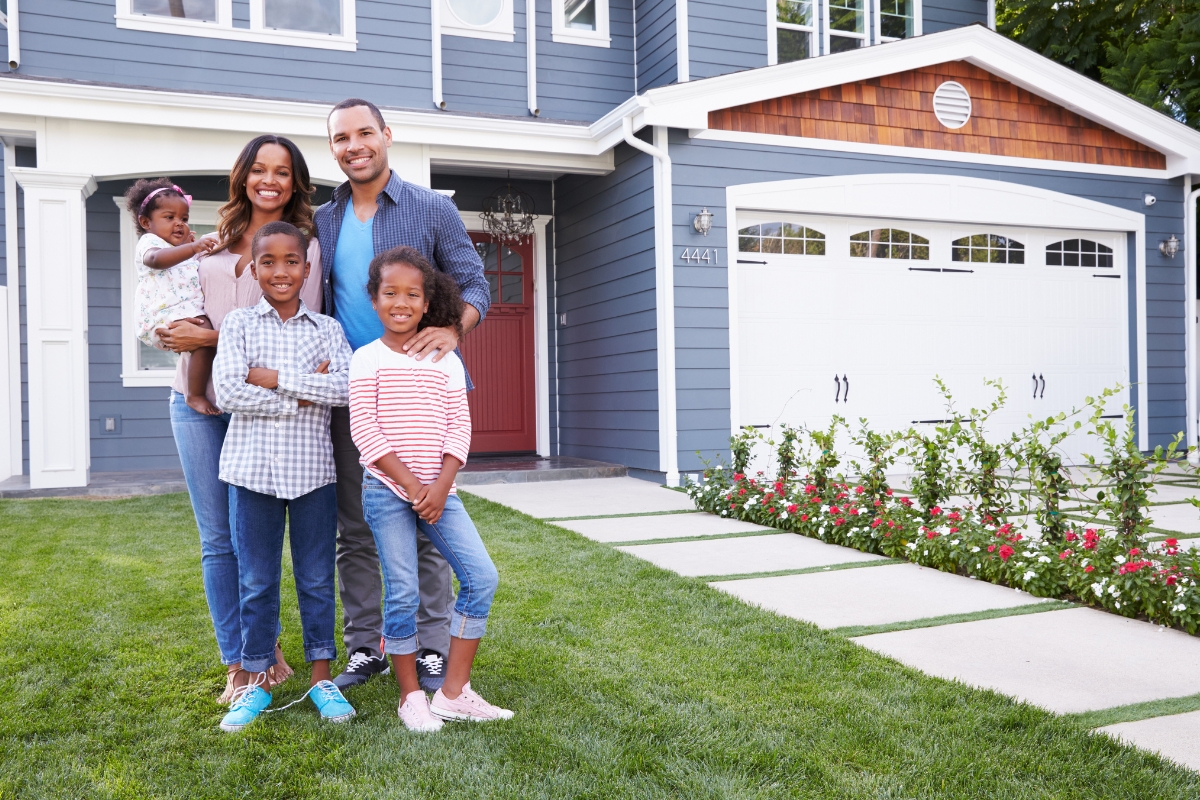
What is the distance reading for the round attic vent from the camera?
7.82 m

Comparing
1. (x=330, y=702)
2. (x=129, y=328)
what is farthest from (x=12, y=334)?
(x=330, y=702)

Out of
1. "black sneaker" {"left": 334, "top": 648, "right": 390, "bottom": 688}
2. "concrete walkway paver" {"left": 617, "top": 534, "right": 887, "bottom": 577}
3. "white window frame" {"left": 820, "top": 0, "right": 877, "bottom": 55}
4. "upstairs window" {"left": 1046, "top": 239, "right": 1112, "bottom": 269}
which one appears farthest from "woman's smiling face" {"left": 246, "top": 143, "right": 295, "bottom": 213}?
"upstairs window" {"left": 1046, "top": 239, "right": 1112, "bottom": 269}

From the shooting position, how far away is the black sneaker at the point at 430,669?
251cm

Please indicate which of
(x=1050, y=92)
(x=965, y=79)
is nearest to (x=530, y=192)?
(x=965, y=79)

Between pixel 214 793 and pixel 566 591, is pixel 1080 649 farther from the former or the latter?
pixel 214 793

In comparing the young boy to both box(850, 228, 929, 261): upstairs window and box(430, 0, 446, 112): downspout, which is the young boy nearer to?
box(430, 0, 446, 112): downspout

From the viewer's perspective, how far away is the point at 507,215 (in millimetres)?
8281

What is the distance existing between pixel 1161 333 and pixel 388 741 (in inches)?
348

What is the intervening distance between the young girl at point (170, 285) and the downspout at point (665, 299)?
4701 millimetres

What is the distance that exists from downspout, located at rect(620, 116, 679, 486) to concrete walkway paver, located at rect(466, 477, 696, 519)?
32 centimetres

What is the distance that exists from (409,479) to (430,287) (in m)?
0.48

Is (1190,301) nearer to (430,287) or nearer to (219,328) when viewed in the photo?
(430,287)

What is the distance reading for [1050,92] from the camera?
796 cm

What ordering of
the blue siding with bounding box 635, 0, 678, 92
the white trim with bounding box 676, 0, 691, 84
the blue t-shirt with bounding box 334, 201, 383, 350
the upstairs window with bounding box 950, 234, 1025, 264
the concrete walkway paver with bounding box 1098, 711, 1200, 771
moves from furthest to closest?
1. the blue siding with bounding box 635, 0, 678, 92
2. the white trim with bounding box 676, 0, 691, 84
3. the upstairs window with bounding box 950, 234, 1025, 264
4. the blue t-shirt with bounding box 334, 201, 383, 350
5. the concrete walkway paver with bounding box 1098, 711, 1200, 771
